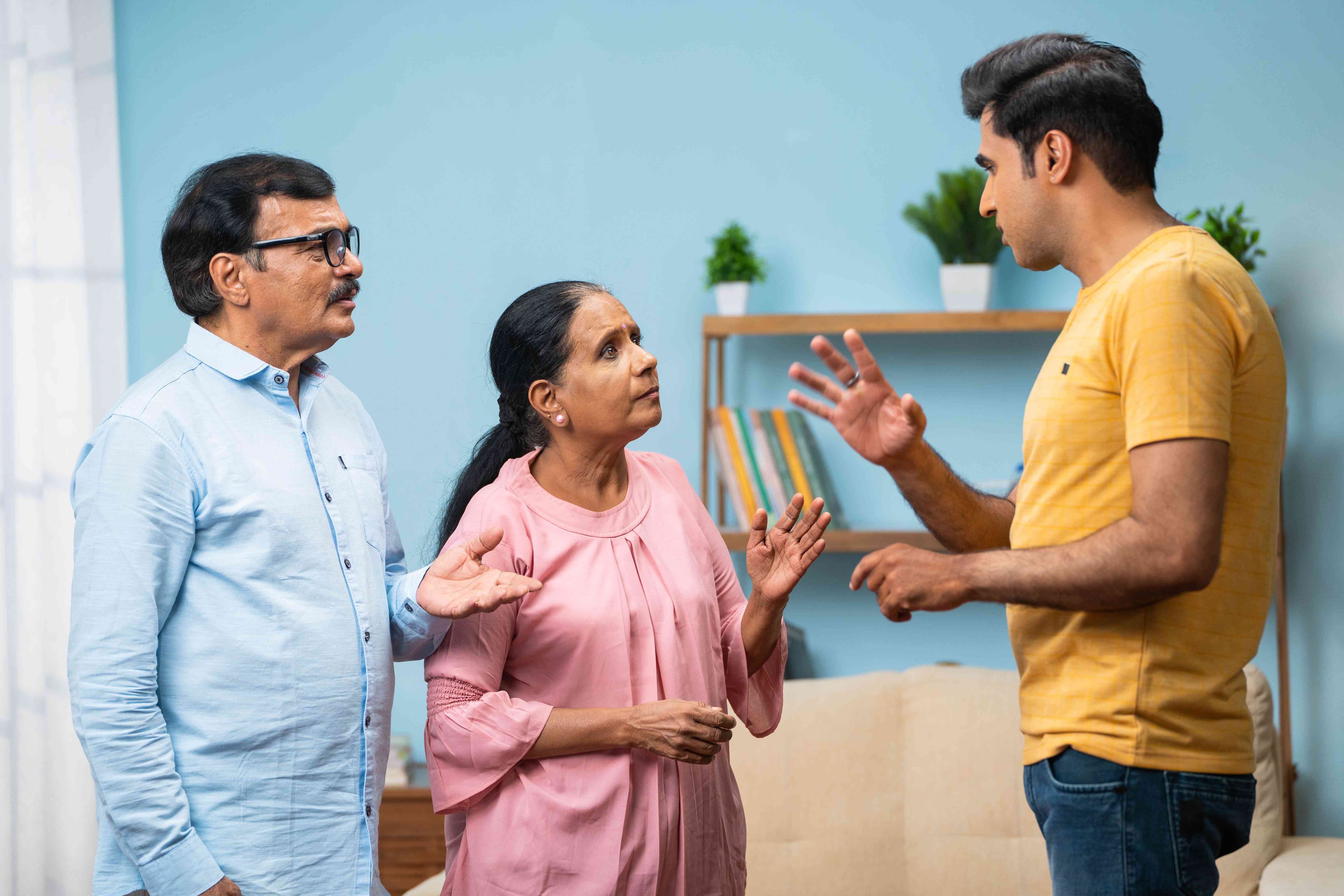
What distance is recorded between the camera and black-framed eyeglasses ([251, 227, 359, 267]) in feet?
4.86

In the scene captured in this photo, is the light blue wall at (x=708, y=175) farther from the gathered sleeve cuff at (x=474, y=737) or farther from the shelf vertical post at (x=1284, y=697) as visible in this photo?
the gathered sleeve cuff at (x=474, y=737)

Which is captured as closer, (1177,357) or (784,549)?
(1177,357)

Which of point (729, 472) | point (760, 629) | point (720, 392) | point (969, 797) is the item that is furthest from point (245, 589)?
point (969, 797)

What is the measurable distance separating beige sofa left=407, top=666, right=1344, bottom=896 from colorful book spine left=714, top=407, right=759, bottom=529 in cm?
48

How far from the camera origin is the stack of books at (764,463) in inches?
106

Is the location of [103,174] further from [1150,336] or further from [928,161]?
[1150,336]

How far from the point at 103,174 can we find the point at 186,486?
1.83 meters

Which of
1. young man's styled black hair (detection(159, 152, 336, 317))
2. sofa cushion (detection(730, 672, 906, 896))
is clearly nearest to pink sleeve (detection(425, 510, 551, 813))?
young man's styled black hair (detection(159, 152, 336, 317))

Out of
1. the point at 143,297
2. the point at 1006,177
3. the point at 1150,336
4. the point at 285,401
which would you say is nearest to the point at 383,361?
the point at 143,297

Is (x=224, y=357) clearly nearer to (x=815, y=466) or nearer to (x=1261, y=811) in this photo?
(x=815, y=466)

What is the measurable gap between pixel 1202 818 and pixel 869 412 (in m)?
0.67

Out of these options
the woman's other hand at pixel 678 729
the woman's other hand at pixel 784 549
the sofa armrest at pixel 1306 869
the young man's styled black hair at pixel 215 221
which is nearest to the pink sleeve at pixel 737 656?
the woman's other hand at pixel 784 549

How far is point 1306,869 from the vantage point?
2.31 meters

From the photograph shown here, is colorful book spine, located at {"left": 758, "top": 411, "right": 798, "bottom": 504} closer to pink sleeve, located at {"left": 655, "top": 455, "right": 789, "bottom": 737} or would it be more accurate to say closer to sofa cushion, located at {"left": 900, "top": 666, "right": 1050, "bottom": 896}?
sofa cushion, located at {"left": 900, "top": 666, "right": 1050, "bottom": 896}
